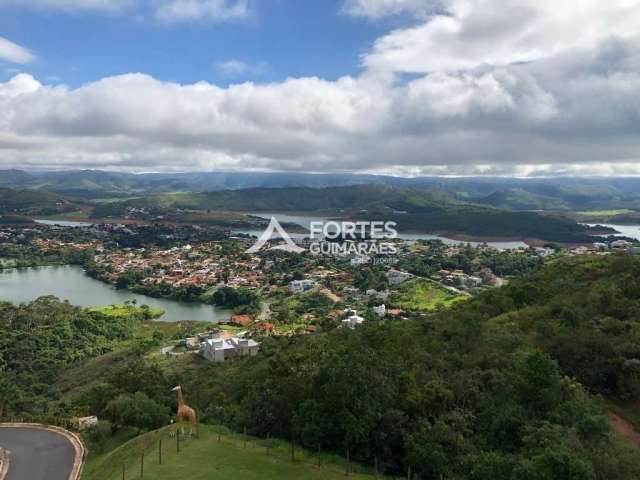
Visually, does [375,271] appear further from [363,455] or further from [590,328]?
[363,455]

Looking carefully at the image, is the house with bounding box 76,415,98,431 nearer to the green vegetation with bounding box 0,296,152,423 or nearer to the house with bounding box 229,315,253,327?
the green vegetation with bounding box 0,296,152,423

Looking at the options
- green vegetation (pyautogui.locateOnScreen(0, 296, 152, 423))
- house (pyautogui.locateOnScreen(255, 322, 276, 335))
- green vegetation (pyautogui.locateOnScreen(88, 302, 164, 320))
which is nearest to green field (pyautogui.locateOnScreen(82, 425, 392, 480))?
green vegetation (pyautogui.locateOnScreen(0, 296, 152, 423))

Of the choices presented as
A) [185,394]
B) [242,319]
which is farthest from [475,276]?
[185,394]

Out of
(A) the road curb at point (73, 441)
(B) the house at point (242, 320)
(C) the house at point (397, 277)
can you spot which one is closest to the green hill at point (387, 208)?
(C) the house at point (397, 277)

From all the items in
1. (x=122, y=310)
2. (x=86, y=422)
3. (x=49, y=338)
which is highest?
(x=86, y=422)

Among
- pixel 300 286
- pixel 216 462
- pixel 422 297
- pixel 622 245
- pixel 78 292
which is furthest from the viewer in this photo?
pixel 622 245

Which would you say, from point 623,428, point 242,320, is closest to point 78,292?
point 242,320

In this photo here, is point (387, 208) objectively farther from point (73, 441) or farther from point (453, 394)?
point (73, 441)
